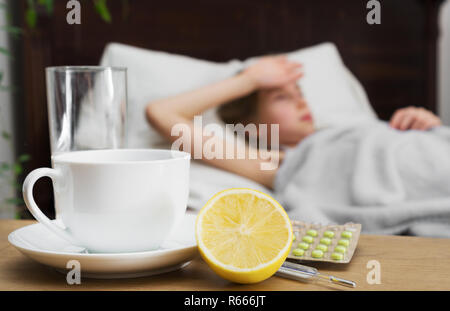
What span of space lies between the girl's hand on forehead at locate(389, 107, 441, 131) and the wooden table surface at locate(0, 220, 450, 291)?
1191 millimetres

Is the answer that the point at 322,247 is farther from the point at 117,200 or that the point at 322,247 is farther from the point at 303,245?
the point at 117,200

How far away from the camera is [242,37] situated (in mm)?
2137

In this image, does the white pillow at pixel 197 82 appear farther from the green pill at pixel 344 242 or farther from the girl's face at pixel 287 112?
the green pill at pixel 344 242

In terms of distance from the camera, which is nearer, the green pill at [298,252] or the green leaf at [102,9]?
the green pill at [298,252]

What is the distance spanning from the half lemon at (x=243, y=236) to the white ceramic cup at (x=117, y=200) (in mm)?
41

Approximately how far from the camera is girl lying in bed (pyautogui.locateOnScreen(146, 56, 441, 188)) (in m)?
1.67

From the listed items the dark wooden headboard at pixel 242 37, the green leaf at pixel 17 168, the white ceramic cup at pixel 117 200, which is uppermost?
the dark wooden headboard at pixel 242 37

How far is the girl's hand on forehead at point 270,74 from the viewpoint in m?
1.80

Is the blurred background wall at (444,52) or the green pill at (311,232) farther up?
the blurred background wall at (444,52)

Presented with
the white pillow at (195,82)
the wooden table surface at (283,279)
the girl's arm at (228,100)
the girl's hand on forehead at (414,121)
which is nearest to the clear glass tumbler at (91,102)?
the wooden table surface at (283,279)

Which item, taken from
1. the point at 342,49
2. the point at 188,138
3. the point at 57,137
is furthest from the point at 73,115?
the point at 342,49

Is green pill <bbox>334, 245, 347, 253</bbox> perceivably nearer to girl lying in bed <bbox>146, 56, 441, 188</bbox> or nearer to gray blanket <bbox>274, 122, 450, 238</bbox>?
gray blanket <bbox>274, 122, 450, 238</bbox>

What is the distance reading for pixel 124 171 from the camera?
47cm
